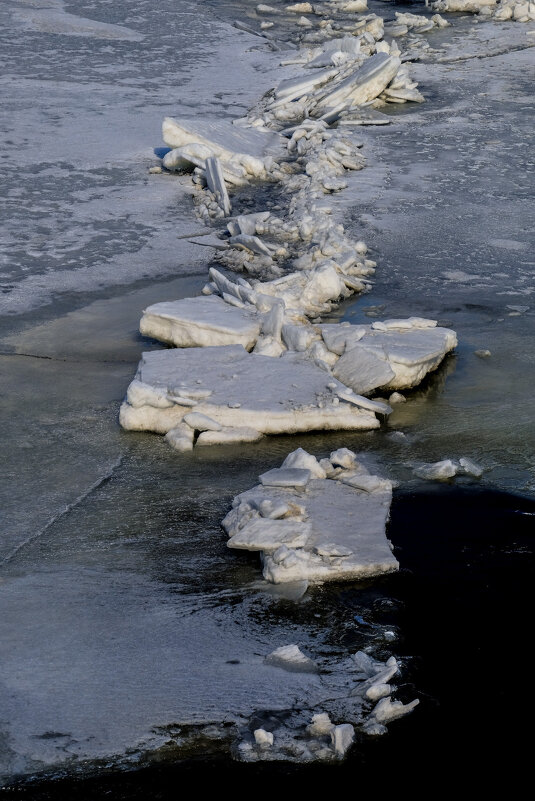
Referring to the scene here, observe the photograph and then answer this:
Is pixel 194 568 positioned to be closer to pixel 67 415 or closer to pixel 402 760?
pixel 402 760

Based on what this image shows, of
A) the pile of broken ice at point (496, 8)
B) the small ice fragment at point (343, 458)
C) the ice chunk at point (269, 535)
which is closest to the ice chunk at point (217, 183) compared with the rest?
the small ice fragment at point (343, 458)

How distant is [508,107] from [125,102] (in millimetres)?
4087

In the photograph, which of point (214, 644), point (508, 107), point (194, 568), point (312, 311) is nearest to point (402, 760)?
point (214, 644)

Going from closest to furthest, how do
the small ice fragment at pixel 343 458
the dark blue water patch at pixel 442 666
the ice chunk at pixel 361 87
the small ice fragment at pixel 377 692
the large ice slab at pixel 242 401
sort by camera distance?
the dark blue water patch at pixel 442 666, the small ice fragment at pixel 377 692, the small ice fragment at pixel 343 458, the large ice slab at pixel 242 401, the ice chunk at pixel 361 87

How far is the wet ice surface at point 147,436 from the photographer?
3.09m

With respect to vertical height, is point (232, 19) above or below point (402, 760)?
above

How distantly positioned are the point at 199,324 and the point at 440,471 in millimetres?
1761

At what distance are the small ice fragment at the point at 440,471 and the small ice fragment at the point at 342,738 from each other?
5.44ft

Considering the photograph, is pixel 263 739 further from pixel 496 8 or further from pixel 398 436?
pixel 496 8

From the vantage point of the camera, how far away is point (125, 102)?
1072 cm

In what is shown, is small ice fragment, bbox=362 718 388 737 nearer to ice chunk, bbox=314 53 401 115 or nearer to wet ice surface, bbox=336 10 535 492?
wet ice surface, bbox=336 10 535 492

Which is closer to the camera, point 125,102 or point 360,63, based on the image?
point 125,102

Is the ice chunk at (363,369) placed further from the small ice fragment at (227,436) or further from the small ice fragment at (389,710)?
the small ice fragment at (389,710)

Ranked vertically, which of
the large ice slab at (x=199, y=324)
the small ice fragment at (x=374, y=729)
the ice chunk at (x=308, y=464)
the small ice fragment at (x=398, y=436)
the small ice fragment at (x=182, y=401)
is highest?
the large ice slab at (x=199, y=324)
